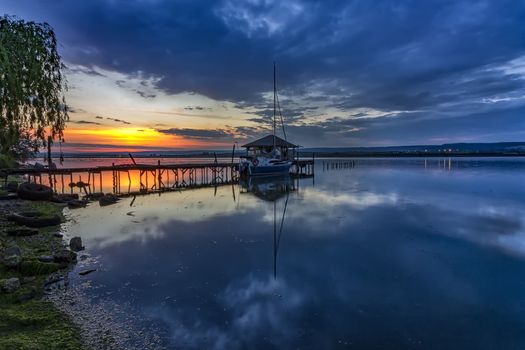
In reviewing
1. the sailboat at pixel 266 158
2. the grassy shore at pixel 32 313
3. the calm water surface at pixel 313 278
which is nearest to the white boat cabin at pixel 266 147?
the sailboat at pixel 266 158

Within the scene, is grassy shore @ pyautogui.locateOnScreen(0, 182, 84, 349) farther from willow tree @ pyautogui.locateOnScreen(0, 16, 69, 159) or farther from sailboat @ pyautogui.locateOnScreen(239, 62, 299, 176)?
sailboat @ pyautogui.locateOnScreen(239, 62, 299, 176)

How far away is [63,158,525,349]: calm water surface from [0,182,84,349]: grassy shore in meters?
0.84

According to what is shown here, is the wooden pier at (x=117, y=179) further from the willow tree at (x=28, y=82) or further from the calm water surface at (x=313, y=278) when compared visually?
the willow tree at (x=28, y=82)

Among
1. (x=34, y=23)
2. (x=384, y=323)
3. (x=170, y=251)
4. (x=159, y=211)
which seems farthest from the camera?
(x=159, y=211)

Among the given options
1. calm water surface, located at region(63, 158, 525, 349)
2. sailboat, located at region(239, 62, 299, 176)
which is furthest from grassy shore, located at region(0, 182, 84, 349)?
sailboat, located at region(239, 62, 299, 176)

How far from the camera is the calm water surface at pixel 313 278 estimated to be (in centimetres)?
557

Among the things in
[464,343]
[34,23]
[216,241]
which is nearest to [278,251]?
[216,241]

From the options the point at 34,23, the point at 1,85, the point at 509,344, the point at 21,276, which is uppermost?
the point at 34,23

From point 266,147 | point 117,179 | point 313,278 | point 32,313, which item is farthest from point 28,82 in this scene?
point 266,147

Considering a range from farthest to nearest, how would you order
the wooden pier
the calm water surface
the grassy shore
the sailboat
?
the sailboat, the wooden pier, the calm water surface, the grassy shore

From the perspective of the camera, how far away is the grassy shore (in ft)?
15.7

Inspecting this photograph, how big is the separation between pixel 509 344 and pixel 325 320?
309 cm

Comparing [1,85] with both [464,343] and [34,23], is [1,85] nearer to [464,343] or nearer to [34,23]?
[34,23]

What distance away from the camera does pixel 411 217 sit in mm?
16125
